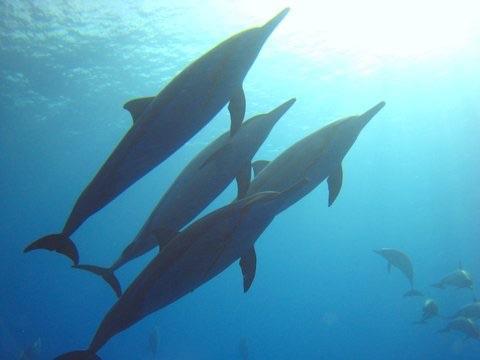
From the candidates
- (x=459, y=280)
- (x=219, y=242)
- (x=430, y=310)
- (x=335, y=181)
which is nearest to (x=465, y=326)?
(x=459, y=280)

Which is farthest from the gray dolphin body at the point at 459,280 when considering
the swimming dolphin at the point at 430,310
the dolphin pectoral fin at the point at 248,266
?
the dolphin pectoral fin at the point at 248,266

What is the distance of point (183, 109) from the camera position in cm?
280

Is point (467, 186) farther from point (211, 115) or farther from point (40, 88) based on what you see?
point (211, 115)

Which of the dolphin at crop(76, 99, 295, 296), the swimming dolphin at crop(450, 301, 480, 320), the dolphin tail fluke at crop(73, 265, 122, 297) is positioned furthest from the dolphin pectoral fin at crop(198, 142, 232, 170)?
the swimming dolphin at crop(450, 301, 480, 320)

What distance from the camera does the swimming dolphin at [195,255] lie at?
2.52 m

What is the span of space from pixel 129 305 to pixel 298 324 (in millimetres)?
153318

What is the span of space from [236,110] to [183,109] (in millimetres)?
423

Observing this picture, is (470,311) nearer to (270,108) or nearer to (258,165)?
(258,165)

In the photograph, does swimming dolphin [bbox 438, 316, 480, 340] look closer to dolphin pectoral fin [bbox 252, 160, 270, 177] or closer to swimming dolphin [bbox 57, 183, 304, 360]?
dolphin pectoral fin [bbox 252, 160, 270, 177]

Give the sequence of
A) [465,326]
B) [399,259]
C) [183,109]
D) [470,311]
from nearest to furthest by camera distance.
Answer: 1. [183,109]
2. [399,259]
3. [465,326]
4. [470,311]

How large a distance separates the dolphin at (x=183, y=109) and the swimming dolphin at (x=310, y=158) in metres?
0.47

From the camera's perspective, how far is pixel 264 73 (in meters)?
24.5

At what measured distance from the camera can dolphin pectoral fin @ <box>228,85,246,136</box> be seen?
9.86 ft

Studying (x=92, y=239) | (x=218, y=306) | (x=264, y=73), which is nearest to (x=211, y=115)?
(x=264, y=73)
